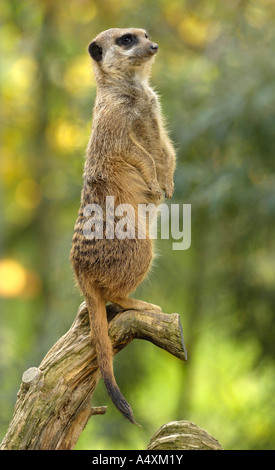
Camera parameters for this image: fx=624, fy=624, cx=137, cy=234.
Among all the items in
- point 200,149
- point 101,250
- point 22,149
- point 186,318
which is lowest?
point 186,318

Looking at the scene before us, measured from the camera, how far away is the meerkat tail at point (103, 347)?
8.50ft

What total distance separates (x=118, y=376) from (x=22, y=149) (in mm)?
4193

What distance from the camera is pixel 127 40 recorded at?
3.10m

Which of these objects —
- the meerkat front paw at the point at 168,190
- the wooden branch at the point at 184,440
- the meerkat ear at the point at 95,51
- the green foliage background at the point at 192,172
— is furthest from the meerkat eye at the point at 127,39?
the green foliage background at the point at 192,172

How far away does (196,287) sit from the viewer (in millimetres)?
6719

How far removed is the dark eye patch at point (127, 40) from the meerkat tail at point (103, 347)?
48.6 inches

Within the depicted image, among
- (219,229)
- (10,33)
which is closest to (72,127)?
(219,229)

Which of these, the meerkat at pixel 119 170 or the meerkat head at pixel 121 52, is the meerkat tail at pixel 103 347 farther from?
the meerkat head at pixel 121 52

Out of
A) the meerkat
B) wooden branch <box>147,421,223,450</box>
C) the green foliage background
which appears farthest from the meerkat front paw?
the green foliage background

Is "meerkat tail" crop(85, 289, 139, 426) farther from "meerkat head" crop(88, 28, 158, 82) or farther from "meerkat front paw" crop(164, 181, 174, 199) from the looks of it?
"meerkat head" crop(88, 28, 158, 82)

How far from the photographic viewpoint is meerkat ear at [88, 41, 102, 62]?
3.15 m

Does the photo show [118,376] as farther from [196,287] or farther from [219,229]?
[219,229]

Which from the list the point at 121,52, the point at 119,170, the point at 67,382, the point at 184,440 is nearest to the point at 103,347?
the point at 67,382

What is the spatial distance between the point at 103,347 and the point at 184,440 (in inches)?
21.3
